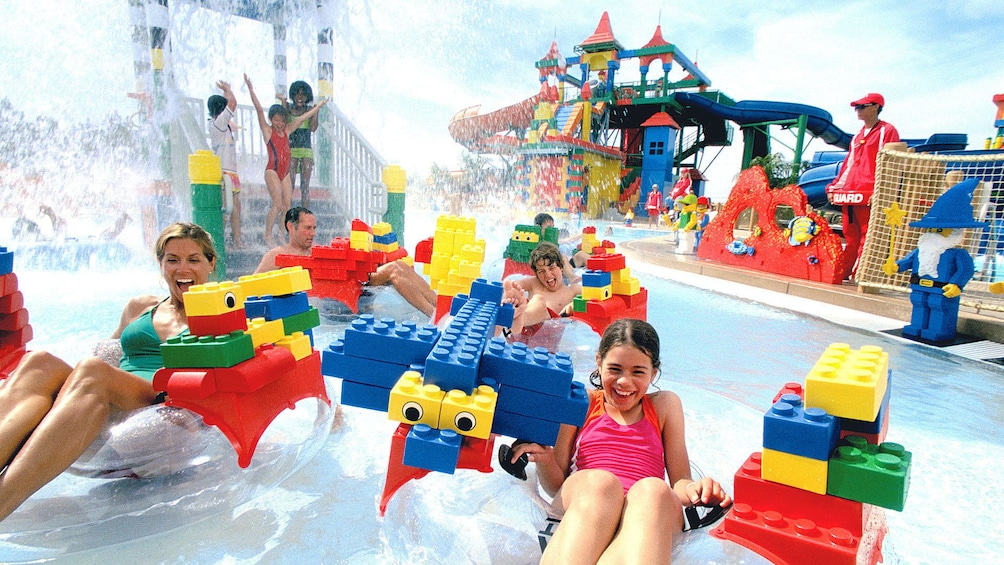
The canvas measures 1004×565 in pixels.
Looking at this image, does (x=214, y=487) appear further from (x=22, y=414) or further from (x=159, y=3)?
(x=159, y=3)

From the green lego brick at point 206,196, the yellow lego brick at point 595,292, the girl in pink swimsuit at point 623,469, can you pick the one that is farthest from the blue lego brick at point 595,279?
the green lego brick at point 206,196

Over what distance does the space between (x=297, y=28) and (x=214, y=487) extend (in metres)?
8.47

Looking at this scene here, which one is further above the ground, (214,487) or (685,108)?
(685,108)

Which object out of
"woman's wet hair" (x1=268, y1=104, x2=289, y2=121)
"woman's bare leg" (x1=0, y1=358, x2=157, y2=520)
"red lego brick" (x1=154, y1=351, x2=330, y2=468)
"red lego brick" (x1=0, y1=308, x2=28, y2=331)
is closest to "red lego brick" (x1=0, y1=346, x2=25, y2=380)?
"red lego brick" (x1=0, y1=308, x2=28, y2=331)

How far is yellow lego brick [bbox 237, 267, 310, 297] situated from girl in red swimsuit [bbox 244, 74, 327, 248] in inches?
192

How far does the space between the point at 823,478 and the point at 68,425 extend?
233 cm

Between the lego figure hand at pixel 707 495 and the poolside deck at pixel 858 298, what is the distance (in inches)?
174

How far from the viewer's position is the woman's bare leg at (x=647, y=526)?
1457mm

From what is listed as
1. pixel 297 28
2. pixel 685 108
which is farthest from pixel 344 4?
pixel 685 108

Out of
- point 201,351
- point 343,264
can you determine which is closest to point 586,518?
point 201,351

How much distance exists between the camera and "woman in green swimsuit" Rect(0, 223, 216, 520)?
170 cm

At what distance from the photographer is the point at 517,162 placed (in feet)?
77.2

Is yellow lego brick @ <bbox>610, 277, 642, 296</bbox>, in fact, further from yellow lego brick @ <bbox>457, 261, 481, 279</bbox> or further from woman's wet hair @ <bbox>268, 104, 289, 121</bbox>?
woman's wet hair @ <bbox>268, 104, 289, 121</bbox>

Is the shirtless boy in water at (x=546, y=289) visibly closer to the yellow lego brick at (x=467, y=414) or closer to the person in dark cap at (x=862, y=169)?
the yellow lego brick at (x=467, y=414)
